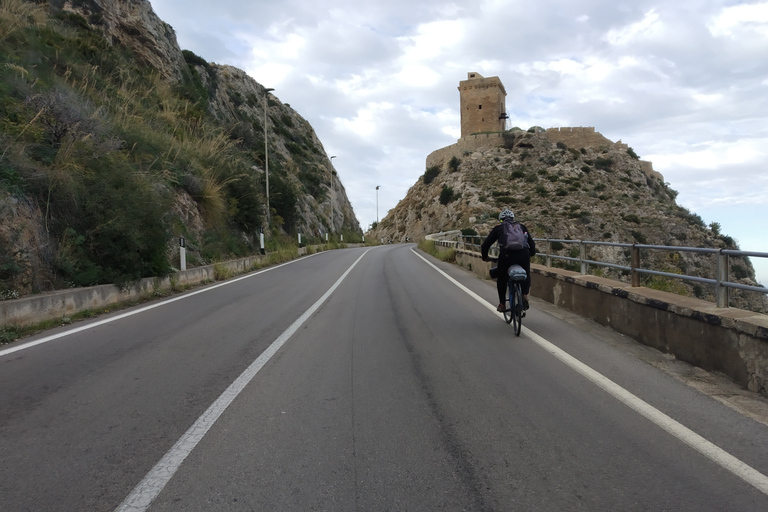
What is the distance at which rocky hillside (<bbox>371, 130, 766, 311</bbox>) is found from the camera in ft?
182

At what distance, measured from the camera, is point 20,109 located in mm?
12320

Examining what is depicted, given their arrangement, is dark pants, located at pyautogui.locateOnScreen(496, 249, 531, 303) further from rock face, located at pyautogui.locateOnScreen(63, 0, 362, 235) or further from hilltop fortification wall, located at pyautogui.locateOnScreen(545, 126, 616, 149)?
hilltop fortification wall, located at pyautogui.locateOnScreen(545, 126, 616, 149)

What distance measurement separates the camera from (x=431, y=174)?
89625 millimetres

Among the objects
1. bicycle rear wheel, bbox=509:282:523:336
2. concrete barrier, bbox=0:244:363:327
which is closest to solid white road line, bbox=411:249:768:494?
bicycle rear wheel, bbox=509:282:523:336

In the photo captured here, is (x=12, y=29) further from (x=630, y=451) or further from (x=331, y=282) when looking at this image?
(x=630, y=451)

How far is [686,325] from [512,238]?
2807 mm

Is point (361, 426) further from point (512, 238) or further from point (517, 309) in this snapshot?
point (512, 238)

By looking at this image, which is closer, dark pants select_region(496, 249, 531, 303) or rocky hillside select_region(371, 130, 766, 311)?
dark pants select_region(496, 249, 531, 303)

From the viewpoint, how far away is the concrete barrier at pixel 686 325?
5.19 metres

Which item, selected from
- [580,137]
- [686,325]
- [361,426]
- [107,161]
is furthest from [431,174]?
[361,426]

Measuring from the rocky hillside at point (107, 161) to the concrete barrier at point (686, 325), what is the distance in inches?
A: 370

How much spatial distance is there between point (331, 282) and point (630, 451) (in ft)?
39.9

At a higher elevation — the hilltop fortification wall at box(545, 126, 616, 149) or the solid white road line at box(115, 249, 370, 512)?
the hilltop fortification wall at box(545, 126, 616, 149)

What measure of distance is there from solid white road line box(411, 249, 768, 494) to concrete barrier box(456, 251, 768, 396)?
127cm
